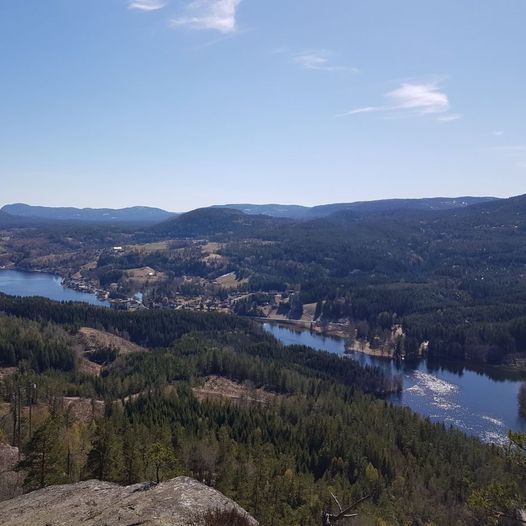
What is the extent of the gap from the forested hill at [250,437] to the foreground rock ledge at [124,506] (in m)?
11.9

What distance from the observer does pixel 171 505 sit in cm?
2623

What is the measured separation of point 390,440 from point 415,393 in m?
63.0

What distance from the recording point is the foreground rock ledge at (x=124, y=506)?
25297mm

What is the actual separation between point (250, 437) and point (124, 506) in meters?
63.9

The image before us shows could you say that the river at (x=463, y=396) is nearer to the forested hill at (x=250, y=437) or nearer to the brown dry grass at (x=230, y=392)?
the forested hill at (x=250, y=437)

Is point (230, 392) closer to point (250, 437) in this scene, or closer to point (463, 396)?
point (250, 437)

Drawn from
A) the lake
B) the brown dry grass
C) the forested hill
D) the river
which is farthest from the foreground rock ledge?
the lake

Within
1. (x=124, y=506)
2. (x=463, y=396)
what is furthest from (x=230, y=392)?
(x=124, y=506)

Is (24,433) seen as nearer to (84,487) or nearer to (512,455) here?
(84,487)

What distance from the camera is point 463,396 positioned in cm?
15450

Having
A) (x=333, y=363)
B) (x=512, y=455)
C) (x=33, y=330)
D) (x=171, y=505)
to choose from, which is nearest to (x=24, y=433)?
(x=171, y=505)

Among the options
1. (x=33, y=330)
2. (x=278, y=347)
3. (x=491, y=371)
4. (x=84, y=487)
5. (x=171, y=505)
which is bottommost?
(x=491, y=371)

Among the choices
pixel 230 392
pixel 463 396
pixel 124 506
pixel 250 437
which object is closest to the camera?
pixel 124 506

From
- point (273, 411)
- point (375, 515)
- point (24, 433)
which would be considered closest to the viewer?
point (375, 515)
